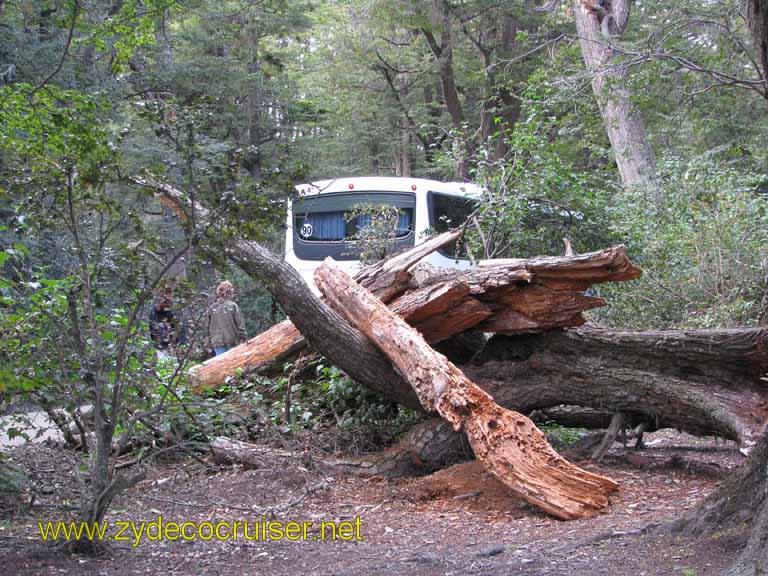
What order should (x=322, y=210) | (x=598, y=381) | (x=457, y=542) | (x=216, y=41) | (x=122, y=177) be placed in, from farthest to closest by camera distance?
(x=216, y=41) < (x=322, y=210) < (x=598, y=381) < (x=457, y=542) < (x=122, y=177)

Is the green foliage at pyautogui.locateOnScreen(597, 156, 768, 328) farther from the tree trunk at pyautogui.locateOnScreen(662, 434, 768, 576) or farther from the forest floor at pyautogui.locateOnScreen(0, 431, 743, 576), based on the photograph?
the tree trunk at pyautogui.locateOnScreen(662, 434, 768, 576)

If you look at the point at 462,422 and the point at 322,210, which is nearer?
the point at 462,422

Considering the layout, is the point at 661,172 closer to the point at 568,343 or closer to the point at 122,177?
the point at 568,343

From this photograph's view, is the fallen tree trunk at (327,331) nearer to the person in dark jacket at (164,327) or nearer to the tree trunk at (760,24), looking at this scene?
the person in dark jacket at (164,327)

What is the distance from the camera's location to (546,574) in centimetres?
415

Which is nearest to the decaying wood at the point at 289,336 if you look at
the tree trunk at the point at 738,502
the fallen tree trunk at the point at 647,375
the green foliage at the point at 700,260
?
the fallen tree trunk at the point at 647,375

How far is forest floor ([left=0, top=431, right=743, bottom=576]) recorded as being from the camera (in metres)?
4.37

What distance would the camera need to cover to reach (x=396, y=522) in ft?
18.6

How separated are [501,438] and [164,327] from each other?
8.06 feet

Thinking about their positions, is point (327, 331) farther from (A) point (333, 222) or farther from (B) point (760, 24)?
(A) point (333, 222)

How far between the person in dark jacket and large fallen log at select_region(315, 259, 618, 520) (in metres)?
2.05

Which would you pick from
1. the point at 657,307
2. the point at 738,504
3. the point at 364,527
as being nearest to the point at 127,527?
the point at 364,527

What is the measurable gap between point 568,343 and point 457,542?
9.08ft

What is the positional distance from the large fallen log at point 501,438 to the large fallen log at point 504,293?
682mm
